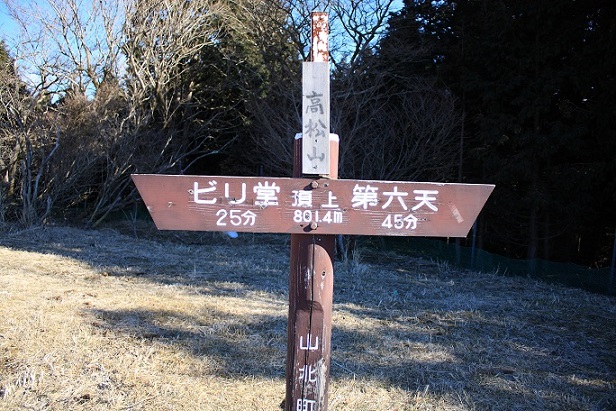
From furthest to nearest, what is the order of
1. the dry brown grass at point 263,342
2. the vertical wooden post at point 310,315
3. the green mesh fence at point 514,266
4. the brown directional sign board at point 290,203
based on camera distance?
1. the green mesh fence at point 514,266
2. the dry brown grass at point 263,342
3. the vertical wooden post at point 310,315
4. the brown directional sign board at point 290,203

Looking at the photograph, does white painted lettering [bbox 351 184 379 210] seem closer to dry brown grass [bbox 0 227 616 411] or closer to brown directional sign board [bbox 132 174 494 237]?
brown directional sign board [bbox 132 174 494 237]

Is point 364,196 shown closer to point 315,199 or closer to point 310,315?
point 315,199

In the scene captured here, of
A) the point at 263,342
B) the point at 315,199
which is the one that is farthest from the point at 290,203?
the point at 263,342

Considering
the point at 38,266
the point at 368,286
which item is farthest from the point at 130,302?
the point at 368,286

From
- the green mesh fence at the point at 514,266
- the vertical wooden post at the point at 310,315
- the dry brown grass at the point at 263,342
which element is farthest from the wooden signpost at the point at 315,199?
the green mesh fence at the point at 514,266

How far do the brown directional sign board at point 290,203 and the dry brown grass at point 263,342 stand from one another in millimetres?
1598

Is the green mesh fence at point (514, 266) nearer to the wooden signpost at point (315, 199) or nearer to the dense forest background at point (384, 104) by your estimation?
the dense forest background at point (384, 104)

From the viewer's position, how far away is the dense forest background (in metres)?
10.2

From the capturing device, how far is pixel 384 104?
11.6 m

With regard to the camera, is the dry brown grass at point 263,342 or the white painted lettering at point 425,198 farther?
the dry brown grass at point 263,342

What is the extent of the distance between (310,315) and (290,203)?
53 centimetres

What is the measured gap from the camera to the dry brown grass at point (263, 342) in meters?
3.34

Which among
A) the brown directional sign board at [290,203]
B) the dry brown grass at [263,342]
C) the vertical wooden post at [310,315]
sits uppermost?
the brown directional sign board at [290,203]

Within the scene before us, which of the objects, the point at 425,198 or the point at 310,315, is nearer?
the point at 425,198
